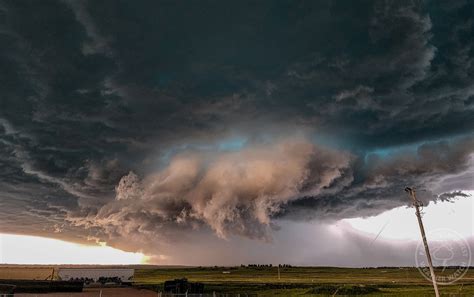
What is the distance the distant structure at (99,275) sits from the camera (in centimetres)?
12850

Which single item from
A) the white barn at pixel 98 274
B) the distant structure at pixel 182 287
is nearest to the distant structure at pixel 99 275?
the white barn at pixel 98 274

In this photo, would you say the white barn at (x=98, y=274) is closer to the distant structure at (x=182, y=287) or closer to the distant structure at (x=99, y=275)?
the distant structure at (x=99, y=275)

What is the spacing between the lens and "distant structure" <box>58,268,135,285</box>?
128500 mm

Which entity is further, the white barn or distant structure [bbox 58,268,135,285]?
the white barn

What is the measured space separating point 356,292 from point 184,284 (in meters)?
38.6

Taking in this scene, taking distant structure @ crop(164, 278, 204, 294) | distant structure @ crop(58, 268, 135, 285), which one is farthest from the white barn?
distant structure @ crop(164, 278, 204, 294)

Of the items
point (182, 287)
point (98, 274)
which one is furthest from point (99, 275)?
point (182, 287)

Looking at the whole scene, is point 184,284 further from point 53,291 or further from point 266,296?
point 53,291

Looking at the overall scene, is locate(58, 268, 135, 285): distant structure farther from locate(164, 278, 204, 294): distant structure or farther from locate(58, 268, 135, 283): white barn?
locate(164, 278, 204, 294): distant structure

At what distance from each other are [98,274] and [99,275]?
0.97m

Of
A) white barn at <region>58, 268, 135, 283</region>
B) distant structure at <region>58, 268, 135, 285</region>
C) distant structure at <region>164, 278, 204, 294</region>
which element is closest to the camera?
distant structure at <region>164, 278, 204, 294</region>

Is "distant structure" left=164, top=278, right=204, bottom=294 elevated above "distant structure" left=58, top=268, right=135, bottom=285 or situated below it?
below

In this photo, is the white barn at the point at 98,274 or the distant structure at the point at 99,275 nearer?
the distant structure at the point at 99,275

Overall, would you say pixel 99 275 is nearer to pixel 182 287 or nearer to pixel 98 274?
pixel 98 274
